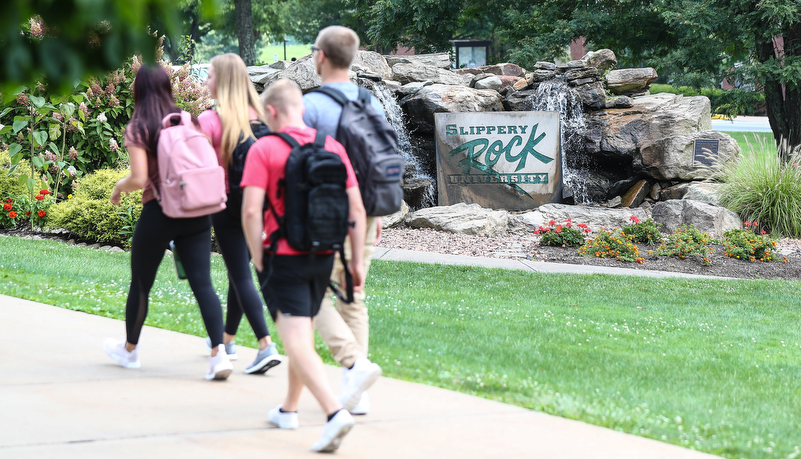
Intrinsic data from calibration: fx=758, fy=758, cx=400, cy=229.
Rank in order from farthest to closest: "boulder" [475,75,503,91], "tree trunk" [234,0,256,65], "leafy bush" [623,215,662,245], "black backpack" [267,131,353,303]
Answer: "tree trunk" [234,0,256,65]
"boulder" [475,75,503,91]
"leafy bush" [623,215,662,245]
"black backpack" [267,131,353,303]

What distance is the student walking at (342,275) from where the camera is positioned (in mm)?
3523

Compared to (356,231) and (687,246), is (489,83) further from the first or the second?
(356,231)

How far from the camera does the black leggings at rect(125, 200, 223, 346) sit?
4074 mm

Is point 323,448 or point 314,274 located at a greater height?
point 314,274

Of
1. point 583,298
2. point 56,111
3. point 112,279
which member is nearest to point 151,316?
point 112,279

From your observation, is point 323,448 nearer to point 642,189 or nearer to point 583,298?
point 583,298

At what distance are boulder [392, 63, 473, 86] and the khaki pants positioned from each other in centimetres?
1320

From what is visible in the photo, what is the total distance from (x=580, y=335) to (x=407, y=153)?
32.3ft

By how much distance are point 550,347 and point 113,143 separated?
827cm

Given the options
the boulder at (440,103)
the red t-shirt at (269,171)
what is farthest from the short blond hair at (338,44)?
the boulder at (440,103)

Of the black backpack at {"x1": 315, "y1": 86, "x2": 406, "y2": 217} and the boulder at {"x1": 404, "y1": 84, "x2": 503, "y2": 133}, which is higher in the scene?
the boulder at {"x1": 404, "y1": 84, "x2": 503, "y2": 133}

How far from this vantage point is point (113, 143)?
449 inches

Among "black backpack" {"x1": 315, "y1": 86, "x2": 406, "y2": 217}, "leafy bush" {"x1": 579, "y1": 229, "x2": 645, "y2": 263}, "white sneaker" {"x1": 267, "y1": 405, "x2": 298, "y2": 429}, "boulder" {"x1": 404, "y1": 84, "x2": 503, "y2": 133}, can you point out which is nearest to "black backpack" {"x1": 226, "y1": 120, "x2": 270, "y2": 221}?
"black backpack" {"x1": 315, "y1": 86, "x2": 406, "y2": 217}

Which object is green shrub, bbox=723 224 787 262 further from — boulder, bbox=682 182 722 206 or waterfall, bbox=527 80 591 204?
waterfall, bbox=527 80 591 204
